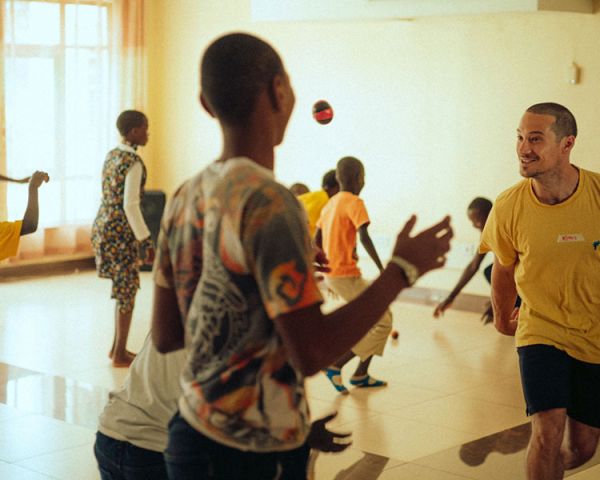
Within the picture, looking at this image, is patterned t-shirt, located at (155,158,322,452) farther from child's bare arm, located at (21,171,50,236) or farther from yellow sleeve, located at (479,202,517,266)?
child's bare arm, located at (21,171,50,236)

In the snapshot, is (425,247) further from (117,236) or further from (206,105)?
(117,236)

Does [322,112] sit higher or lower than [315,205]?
higher

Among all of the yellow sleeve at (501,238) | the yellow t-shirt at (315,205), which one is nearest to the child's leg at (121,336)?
the yellow t-shirt at (315,205)

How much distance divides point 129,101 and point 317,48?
A: 241cm

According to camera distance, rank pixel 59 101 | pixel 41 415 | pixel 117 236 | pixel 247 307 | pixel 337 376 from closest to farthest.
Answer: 1. pixel 247 307
2. pixel 41 415
3. pixel 337 376
4. pixel 117 236
5. pixel 59 101

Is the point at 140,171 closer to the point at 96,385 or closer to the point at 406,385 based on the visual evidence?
the point at 96,385

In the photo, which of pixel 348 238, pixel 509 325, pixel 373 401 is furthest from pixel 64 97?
pixel 509 325

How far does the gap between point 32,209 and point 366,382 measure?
2736mm

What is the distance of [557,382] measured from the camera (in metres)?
3.81

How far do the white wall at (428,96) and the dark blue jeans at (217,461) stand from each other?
7.17 metres

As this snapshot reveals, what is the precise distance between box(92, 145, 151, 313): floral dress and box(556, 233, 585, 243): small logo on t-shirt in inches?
146

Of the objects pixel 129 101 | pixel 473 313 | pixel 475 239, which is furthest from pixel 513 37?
pixel 129 101

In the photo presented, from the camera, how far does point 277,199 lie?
6.30 ft

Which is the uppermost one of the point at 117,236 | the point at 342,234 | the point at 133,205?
the point at 133,205
